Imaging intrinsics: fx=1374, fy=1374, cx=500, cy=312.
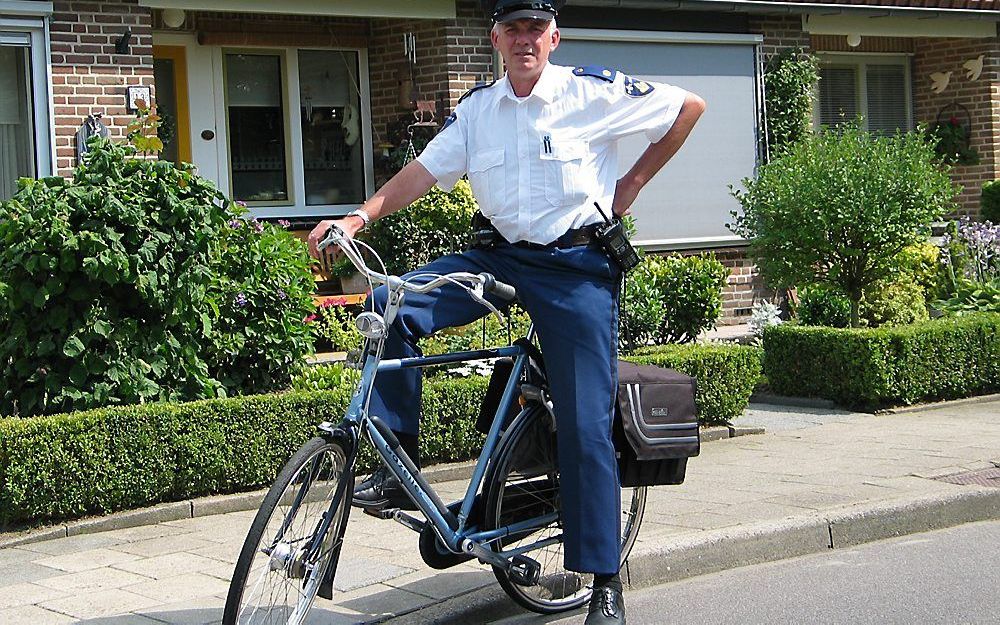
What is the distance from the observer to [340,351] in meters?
10.8

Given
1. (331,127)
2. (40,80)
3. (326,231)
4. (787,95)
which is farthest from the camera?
(787,95)

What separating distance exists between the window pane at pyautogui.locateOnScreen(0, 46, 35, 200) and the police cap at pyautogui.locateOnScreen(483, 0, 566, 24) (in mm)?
7130

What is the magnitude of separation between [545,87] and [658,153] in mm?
507

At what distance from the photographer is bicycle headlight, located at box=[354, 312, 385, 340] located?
4.26m

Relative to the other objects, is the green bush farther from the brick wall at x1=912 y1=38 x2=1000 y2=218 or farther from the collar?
the collar

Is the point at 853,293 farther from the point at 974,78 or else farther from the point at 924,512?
the point at 974,78

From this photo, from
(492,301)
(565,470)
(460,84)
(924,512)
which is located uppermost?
(460,84)

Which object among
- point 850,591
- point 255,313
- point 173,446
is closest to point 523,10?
point 850,591

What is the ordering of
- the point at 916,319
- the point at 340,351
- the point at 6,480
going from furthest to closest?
the point at 916,319 < the point at 340,351 < the point at 6,480

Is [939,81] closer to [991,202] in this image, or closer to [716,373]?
[991,202]

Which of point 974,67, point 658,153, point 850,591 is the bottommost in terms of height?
point 850,591

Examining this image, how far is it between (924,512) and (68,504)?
406 centimetres

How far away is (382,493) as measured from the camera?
4547mm

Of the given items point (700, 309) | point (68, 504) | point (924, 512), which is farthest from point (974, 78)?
point (68, 504)
